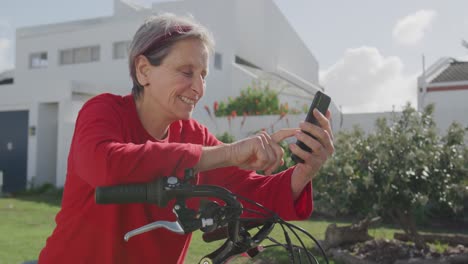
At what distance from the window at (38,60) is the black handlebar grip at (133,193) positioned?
2358 cm

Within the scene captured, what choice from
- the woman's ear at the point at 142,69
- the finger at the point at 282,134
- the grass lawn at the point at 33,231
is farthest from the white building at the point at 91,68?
the finger at the point at 282,134

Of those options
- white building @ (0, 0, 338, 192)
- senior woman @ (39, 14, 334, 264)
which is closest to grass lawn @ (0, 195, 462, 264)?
senior woman @ (39, 14, 334, 264)

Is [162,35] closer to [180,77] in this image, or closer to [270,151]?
[180,77]

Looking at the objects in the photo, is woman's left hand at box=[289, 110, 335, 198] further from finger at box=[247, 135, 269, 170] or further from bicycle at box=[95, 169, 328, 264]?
bicycle at box=[95, 169, 328, 264]

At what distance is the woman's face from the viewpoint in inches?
72.1

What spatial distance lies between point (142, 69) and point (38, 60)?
2371 centimetres

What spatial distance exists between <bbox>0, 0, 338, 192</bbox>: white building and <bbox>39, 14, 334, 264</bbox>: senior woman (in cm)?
1414

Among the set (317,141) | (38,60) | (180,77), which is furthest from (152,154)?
(38,60)

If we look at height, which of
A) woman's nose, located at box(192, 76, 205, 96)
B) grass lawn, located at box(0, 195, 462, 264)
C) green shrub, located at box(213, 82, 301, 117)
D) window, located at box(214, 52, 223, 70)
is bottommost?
grass lawn, located at box(0, 195, 462, 264)

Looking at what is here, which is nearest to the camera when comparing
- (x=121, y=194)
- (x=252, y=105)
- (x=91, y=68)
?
(x=121, y=194)

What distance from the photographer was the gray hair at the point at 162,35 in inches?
71.4

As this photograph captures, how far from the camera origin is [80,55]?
2281 cm

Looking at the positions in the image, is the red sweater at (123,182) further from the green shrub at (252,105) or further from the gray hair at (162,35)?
the green shrub at (252,105)

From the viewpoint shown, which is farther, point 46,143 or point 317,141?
point 46,143
